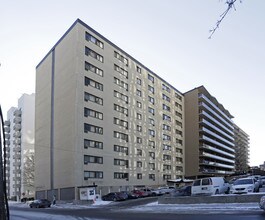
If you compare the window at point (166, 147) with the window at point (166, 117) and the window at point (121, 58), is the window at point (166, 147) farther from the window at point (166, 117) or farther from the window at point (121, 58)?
the window at point (121, 58)

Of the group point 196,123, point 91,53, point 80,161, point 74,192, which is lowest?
point 74,192

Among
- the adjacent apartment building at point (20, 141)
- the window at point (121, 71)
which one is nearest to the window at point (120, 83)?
the window at point (121, 71)

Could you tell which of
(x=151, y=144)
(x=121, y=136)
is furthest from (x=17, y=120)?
(x=121, y=136)

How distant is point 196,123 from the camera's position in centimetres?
10969

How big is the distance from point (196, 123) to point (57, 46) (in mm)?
49976

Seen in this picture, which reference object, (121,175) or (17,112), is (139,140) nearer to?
(121,175)

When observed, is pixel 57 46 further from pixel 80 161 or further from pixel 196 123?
pixel 196 123

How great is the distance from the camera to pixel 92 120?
66.2 meters

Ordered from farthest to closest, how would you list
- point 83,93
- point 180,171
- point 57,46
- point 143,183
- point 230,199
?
point 180,171 → point 143,183 → point 57,46 → point 83,93 → point 230,199

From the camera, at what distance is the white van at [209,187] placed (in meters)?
34.7

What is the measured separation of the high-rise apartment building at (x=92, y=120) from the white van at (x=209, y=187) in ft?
92.8

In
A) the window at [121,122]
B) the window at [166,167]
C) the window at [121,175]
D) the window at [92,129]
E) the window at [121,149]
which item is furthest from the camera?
the window at [166,167]

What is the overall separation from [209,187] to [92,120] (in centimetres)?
3456

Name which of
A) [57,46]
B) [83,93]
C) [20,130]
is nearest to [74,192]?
[83,93]
